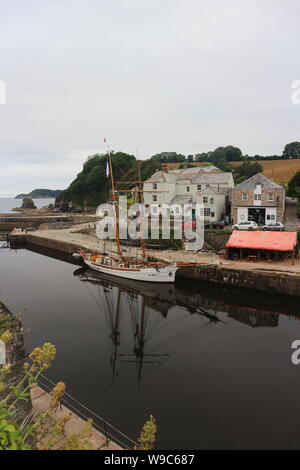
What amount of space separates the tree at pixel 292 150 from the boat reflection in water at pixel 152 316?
109275 millimetres

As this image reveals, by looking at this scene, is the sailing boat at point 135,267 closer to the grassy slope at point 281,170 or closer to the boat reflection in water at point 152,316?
the boat reflection in water at point 152,316

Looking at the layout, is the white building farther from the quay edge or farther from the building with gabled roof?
the quay edge

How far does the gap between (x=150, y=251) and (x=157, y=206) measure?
12235 millimetres

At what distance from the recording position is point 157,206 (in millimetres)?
47344

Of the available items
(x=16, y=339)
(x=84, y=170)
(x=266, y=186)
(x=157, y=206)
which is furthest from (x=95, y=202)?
(x=16, y=339)

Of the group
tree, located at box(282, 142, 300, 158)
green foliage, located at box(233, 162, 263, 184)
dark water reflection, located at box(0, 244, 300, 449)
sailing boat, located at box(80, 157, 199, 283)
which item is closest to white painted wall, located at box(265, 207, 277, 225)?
dark water reflection, located at box(0, 244, 300, 449)

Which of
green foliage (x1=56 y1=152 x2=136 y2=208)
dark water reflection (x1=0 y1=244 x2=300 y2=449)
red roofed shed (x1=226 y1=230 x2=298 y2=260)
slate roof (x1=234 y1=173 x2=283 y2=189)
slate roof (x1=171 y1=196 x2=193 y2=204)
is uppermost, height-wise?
green foliage (x1=56 y1=152 x2=136 y2=208)

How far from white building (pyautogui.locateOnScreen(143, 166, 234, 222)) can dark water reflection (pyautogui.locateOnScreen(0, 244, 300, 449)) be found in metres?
18.9

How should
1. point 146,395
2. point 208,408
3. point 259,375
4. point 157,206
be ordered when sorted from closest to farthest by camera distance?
point 208,408 < point 146,395 < point 259,375 < point 157,206

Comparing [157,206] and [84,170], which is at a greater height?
[84,170]

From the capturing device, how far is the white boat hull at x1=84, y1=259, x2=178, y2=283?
2895 cm

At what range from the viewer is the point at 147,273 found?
30031 millimetres
